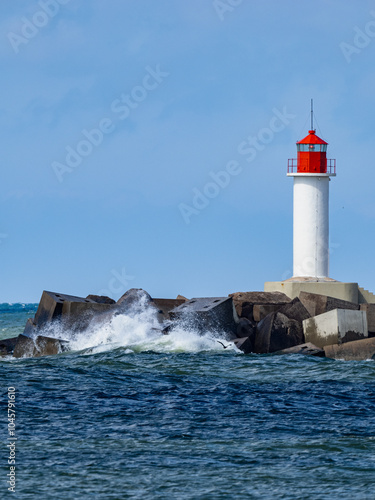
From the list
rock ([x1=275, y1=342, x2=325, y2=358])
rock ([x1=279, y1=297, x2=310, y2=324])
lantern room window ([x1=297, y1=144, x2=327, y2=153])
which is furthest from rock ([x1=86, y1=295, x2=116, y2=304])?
lantern room window ([x1=297, y1=144, x2=327, y2=153])

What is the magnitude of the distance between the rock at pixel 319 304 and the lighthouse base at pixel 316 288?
2.55 metres

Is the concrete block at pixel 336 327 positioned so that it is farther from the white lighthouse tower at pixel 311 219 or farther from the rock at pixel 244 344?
the white lighthouse tower at pixel 311 219

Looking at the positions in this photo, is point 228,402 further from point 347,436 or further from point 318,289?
point 318,289

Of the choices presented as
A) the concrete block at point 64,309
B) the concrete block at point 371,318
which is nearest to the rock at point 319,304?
the concrete block at point 371,318

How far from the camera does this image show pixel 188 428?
35.1 ft

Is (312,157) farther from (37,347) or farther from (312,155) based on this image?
(37,347)

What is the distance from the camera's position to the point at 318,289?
23.7 meters

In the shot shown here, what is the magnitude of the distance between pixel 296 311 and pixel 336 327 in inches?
72.3

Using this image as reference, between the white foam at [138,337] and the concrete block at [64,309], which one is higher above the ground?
the concrete block at [64,309]

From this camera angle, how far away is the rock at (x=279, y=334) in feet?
61.5

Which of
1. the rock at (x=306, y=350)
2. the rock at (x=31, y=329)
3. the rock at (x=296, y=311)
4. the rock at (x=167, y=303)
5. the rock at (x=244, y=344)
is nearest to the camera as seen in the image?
the rock at (x=306, y=350)

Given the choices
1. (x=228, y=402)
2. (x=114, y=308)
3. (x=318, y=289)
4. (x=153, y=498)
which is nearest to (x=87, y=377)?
(x=228, y=402)

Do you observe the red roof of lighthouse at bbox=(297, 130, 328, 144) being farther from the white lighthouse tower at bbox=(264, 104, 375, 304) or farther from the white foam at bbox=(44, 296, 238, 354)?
the white foam at bbox=(44, 296, 238, 354)

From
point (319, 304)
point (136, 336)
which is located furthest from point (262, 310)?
point (136, 336)
